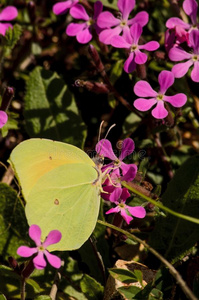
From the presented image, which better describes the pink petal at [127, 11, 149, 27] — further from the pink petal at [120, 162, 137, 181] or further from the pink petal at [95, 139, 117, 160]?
the pink petal at [120, 162, 137, 181]

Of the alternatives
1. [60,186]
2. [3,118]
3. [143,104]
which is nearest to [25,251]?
[60,186]

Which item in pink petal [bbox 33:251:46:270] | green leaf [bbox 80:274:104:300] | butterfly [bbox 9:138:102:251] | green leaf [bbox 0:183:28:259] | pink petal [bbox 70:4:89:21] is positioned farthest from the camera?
pink petal [bbox 70:4:89:21]

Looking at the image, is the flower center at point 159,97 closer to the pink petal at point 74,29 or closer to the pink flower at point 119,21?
the pink flower at point 119,21

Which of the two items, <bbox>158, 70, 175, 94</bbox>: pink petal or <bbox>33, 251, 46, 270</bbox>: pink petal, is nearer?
<bbox>33, 251, 46, 270</bbox>: pink petal

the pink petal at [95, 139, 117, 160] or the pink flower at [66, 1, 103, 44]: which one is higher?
the pink flower at [66, 1, 103, 44]

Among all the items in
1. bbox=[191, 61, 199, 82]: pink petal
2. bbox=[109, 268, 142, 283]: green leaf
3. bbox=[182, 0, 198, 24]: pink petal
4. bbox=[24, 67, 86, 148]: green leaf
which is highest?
bbox=[182, 0, 198, 24]: pink petal

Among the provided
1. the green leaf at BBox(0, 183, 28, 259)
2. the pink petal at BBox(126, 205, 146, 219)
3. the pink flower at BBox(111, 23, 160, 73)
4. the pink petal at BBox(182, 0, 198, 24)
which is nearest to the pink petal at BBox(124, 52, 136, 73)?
the pink flower at BBox(111, 23, 160, 73)

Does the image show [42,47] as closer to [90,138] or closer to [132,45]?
[90,138]
